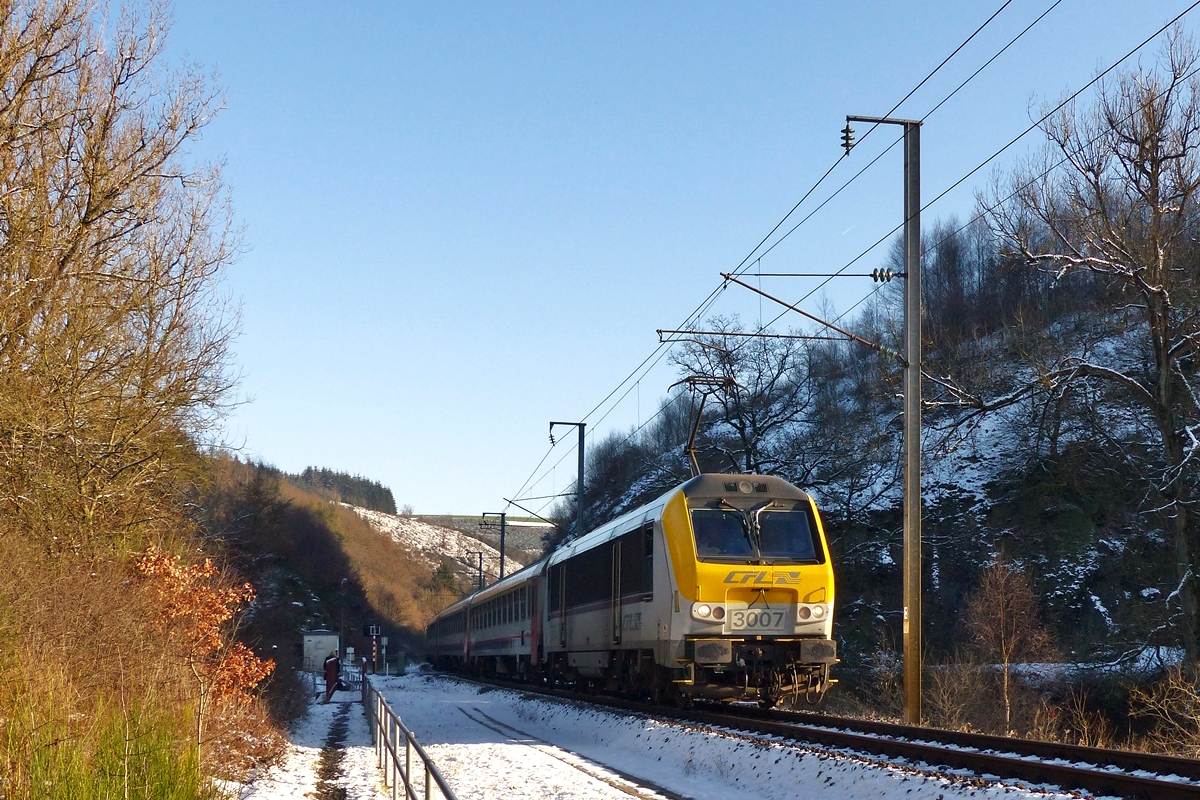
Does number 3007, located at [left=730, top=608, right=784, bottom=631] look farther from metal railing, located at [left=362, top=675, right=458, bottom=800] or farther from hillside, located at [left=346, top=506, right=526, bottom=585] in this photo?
hillside, located at [left=346, top=506, right=526, bottom=585]

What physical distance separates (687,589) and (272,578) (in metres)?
83.6

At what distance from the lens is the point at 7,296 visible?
14.2 metres

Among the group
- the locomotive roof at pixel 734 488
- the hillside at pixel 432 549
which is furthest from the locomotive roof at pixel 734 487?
the hillside at pixel 432 549

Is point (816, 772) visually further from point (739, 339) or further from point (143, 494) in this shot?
point (739, 339)

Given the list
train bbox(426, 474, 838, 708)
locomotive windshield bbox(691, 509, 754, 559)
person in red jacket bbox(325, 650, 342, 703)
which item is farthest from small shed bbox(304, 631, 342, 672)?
locomotive windshield bbox(691, 509, 754, 559)

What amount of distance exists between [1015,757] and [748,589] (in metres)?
6.02

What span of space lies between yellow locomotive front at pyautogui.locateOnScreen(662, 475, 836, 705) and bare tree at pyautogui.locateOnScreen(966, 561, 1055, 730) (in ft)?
51.9

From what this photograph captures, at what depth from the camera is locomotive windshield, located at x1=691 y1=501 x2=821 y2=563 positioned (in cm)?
1617

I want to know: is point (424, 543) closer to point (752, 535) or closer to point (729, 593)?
point (752, 535)

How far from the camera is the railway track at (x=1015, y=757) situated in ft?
27.5

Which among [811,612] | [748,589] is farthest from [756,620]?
[811,612]

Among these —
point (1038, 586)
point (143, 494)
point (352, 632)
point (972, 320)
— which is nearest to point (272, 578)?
point (352, 632)

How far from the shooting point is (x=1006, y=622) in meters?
32.7

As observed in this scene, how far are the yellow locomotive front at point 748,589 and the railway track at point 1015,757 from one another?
803 millimetres
